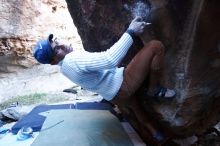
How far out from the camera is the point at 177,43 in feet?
12.1

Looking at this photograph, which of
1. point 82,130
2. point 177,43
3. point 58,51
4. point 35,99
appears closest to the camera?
point 177,43

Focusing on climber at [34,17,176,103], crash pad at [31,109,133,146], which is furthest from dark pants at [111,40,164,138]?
crash pad at [31,109,133,146]

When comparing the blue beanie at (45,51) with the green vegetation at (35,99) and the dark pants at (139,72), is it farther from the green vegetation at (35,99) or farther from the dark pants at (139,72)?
the green vegetation at (35,99)

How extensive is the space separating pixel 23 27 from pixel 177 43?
5222mm

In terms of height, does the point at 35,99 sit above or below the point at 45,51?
below

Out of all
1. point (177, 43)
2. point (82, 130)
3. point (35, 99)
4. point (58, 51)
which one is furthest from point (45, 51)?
point (35, 99)

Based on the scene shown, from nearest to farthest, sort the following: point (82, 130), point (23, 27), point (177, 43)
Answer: point (177, 43), point (82, 130), point (23, 27)

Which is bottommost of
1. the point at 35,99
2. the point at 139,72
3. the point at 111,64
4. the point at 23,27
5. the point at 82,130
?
the point at 35,99

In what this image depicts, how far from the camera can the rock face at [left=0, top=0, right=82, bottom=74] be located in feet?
26.0

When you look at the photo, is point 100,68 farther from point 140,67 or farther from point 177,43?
point 177,43

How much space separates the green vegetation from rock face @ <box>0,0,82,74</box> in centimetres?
118

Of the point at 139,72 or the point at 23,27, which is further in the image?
the point at 23,27

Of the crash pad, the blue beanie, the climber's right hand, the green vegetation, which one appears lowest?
the green vegetation

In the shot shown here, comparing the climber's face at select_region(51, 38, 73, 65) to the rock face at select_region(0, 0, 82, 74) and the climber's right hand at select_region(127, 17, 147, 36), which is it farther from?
the rock face at select_region(0, 0, 82, 74)
